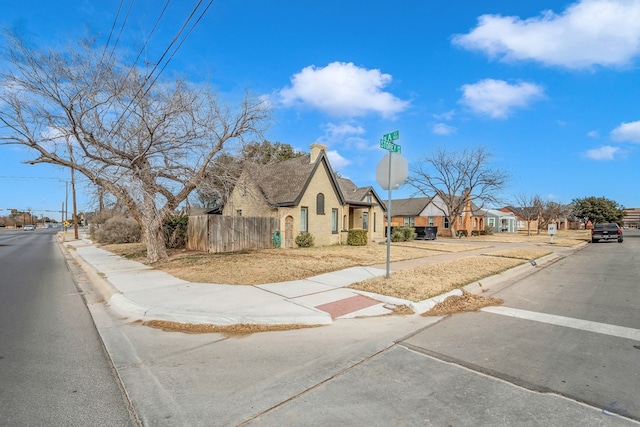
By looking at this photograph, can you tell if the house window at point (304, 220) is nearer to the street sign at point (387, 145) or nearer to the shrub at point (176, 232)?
the shrub at point (176, 232)

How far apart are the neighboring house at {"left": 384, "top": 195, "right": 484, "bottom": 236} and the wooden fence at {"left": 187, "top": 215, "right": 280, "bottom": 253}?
27.7m

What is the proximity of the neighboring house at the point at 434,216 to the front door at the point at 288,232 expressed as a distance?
1038 inches

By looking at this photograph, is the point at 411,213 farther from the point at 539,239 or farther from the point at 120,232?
the point at 120,232

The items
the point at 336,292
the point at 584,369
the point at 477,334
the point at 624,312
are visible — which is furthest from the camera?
the point at 336,292

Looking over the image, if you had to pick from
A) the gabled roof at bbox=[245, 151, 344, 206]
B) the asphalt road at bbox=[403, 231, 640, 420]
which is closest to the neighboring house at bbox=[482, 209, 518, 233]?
the gabled roof at bbox=[245, 151, 344, 206]

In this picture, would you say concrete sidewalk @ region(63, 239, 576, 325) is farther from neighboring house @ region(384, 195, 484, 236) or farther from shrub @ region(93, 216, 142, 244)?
neighboring house @ region(384, 195, 484, 236)

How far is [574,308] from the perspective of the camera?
6.59 metres

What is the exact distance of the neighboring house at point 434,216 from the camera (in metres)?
43.7

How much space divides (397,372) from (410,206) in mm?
46253

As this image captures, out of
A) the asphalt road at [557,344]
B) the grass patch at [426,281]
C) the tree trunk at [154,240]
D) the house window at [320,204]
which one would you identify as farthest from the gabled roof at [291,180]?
the asphalt road at [557,344]

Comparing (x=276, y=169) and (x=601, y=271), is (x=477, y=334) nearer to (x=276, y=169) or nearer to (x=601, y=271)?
(x=601, y=271)

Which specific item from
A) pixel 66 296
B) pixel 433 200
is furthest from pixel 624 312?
pixel 433 200

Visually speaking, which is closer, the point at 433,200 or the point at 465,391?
the point at 465,391

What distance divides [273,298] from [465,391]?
4355 millimetres
